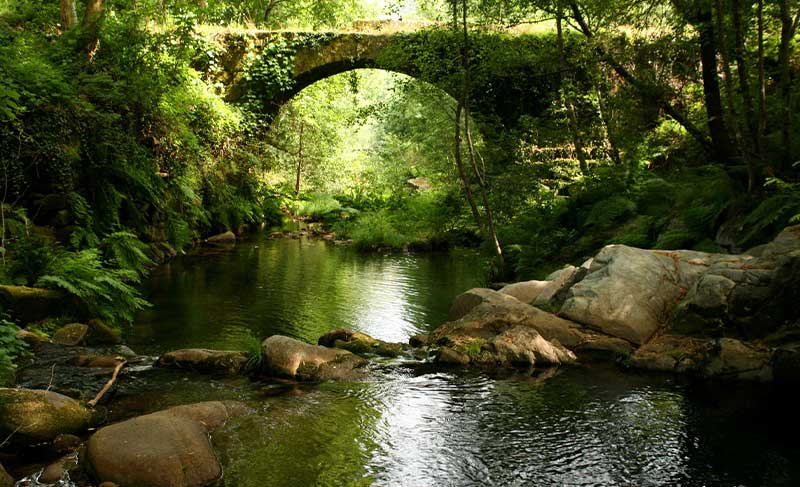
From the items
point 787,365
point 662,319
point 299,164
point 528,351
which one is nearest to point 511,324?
point 528,351

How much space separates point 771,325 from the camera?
21.0ft

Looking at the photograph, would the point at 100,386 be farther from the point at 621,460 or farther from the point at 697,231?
the point at 697,231

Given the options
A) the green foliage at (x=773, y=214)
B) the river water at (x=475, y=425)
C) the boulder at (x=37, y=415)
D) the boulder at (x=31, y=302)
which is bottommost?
the river water at (x=475, y=425)

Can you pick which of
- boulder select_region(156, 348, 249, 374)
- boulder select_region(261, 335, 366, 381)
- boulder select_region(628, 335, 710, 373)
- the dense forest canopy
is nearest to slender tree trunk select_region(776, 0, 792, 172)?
the dense forest canopy

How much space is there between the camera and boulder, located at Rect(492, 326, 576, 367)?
673 cm

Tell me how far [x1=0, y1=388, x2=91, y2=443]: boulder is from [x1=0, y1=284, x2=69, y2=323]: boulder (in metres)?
2.65

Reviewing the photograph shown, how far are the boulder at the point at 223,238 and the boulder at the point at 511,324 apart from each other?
9.91 m

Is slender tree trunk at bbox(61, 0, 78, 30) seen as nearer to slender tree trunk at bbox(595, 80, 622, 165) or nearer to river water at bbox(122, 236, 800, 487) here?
river water at bbox(122, 236, 800, 487)

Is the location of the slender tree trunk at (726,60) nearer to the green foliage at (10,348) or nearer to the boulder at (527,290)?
the boulder at (527,290)

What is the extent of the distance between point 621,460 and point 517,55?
7934 mm

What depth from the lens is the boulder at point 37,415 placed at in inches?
166

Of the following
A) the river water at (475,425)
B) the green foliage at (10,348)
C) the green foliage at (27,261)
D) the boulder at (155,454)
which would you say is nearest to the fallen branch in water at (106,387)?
the river water at (475,425)

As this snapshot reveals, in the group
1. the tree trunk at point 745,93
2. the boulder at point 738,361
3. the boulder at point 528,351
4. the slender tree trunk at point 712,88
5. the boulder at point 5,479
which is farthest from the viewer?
the slender tree trunk at point 712,88

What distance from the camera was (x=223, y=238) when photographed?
53.9 ft
